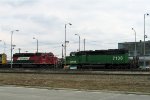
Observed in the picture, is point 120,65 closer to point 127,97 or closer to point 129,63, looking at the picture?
point 129,63

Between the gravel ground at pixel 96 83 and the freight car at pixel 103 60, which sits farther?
the freight car at pixel 103 60

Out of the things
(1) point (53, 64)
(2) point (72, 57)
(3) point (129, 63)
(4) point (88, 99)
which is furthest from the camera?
(1) point (53, 64)

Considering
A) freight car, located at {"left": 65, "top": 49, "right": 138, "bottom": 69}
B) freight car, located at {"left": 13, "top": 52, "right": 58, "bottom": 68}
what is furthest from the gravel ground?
freight car, located at {"left": 13, "top": 52, "right": 58, "bottom": 68}

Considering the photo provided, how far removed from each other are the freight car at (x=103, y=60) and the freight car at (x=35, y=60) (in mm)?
10060

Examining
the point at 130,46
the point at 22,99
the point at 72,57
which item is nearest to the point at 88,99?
the point at 22,99

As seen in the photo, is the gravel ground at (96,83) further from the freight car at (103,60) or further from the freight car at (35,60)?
the freight car at (35,60)

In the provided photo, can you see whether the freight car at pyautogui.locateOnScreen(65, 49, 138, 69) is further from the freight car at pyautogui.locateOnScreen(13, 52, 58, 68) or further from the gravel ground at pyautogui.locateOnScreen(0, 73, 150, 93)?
the gravel ground at pyautogui.locateOnScreen(0, 73, 150, 93)

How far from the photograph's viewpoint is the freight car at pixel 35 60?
72375 millimetres

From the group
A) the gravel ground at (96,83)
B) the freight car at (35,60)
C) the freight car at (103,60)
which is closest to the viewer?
the gravel ground at (96,83)

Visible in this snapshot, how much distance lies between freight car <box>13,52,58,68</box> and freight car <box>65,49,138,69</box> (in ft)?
33.0

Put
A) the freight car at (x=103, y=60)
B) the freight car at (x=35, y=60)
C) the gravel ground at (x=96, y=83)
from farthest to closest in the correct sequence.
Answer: the freight car at (x=35, y=60) < the freight car at (x=103, y=60) < the gravel ground at (x=96, y=83)

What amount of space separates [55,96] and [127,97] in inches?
143

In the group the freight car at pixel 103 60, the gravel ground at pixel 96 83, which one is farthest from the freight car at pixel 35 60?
the gravel ground at pixel 96 83

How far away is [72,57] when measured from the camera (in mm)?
64250
